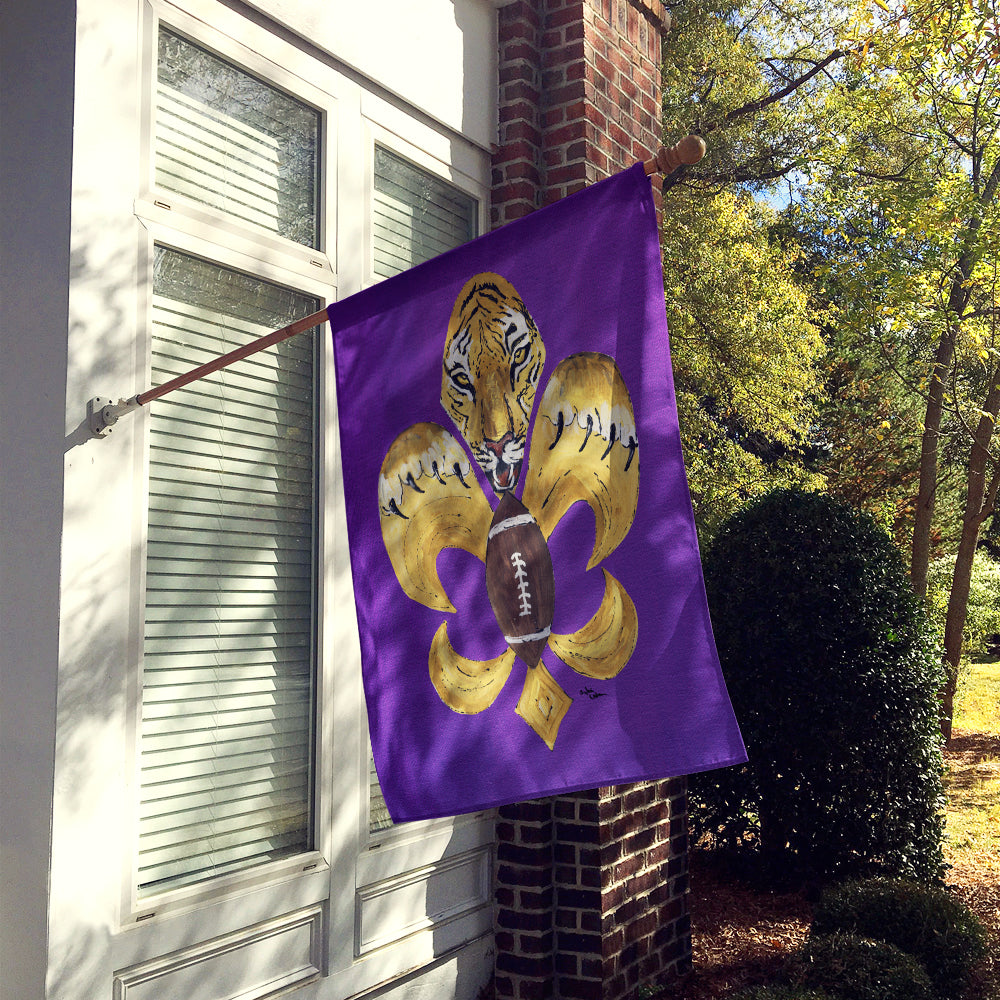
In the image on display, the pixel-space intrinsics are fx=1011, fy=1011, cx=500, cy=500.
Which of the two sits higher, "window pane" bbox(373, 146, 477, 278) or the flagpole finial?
"window pane" bbox(373, 146, 477, 278)

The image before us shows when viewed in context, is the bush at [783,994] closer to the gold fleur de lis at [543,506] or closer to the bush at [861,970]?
the bush at [861,970]

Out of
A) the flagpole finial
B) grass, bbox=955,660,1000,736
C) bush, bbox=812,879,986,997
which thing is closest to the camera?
the flagpole finial

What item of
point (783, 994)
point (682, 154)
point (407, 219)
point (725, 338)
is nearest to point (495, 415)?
point (682, 154)

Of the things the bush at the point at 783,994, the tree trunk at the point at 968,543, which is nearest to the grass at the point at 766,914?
the bush at the point at 783,994

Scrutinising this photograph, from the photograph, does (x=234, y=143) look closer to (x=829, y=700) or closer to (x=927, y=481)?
(x=829, y=700)

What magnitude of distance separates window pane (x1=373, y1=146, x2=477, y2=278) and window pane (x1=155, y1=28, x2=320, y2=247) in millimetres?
406

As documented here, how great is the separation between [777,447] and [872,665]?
40.9ft

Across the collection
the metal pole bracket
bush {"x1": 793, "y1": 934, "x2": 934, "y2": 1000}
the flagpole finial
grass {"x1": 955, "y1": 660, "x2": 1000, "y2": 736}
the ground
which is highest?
the flagpole finial

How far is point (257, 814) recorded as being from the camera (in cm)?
345

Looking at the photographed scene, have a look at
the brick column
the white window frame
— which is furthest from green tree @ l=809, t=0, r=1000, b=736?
the white window frame

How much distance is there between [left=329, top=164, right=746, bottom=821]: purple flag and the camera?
240 centimetres

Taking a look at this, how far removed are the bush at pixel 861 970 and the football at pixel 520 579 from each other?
261cm

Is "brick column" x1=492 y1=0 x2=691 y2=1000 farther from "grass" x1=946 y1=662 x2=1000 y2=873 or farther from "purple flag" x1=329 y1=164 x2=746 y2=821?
"grass" x1=946 y1=662 x2=1000 y2=873

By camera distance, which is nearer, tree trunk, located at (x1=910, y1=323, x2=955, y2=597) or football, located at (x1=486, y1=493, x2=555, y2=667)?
football, located at (x1=486, y1=493, x2=555, y2=667)
